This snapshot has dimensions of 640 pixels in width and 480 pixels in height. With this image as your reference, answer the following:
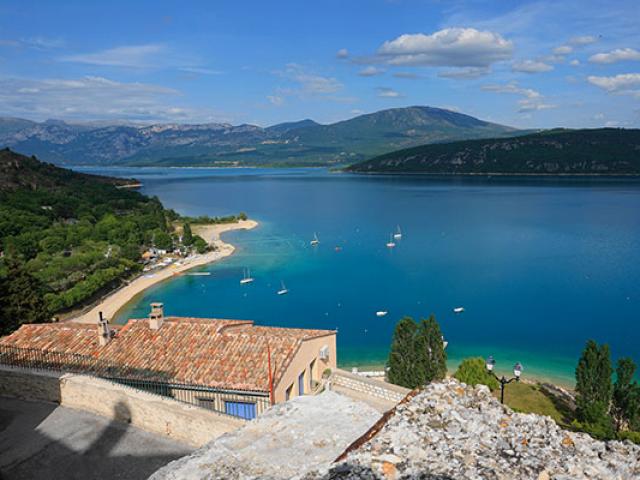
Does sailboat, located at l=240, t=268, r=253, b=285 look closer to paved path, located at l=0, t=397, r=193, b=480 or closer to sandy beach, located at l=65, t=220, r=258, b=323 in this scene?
sandy beach, located at l=65, t=220, r=258, b=323

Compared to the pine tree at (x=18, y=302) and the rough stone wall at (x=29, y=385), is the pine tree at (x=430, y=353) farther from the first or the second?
the pine tree at (x=18, y=302)

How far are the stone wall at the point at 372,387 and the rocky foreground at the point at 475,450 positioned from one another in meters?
10.0

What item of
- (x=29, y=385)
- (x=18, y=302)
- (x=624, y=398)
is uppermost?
(x=29, y=385)

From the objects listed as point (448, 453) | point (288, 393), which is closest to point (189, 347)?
point (288, 393)

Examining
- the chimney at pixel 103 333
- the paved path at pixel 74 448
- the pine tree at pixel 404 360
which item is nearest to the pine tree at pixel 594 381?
the pine tree at pixel 404 360

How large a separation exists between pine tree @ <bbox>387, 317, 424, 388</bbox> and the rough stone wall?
1944 cm

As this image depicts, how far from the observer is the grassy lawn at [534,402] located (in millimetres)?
25922

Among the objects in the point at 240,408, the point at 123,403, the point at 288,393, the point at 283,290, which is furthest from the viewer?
the point at 283,290

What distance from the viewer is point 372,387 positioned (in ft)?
46.6

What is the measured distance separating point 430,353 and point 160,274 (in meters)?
45.0

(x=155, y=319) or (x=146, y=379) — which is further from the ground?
(x=155, y=319)

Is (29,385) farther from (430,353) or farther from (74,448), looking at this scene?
(430,353)

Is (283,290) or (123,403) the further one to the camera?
(283,290)

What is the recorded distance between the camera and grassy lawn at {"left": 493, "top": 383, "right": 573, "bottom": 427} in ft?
85.0
